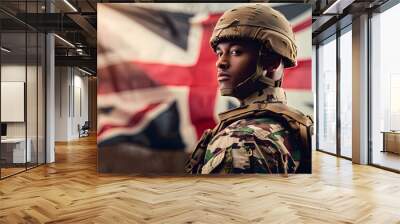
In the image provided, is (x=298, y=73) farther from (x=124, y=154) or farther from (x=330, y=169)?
(x=124, y=154)

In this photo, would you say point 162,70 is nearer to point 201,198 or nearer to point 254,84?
point 254,84

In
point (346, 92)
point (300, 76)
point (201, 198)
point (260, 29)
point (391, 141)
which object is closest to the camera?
point (201, 198)

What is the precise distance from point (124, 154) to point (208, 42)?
2.35 metres

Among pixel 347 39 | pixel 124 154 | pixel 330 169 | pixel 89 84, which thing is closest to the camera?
→ pixel 124 154

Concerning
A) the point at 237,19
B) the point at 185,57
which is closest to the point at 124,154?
the point at 185,57

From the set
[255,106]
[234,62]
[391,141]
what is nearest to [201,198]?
[255,106]

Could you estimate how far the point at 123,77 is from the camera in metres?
6.41

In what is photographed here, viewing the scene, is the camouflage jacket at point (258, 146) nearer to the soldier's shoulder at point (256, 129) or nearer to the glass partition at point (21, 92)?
the soldier's shoulder at point (256, 129)

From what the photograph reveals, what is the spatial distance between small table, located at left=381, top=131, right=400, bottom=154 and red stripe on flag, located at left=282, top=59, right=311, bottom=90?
9.64 feet

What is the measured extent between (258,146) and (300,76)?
4.57 ft

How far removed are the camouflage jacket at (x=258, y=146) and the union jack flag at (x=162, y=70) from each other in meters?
0.46

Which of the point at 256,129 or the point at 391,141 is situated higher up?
the point at 256,129

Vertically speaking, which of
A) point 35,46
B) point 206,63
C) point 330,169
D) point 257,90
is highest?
point 35,46

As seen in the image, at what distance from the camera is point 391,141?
328 inches
